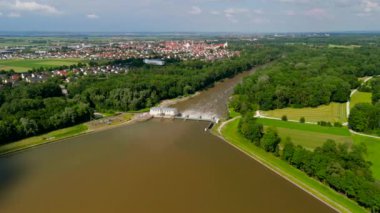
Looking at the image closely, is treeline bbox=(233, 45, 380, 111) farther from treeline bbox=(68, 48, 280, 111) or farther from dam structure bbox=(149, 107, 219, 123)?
treeline bbox=(68, 48, 280, 111)

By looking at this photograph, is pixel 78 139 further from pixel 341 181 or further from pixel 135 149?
pixel 341 181

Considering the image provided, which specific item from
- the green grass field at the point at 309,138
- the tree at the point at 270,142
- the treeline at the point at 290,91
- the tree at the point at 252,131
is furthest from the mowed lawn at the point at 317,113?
the tree at the point at 270,142

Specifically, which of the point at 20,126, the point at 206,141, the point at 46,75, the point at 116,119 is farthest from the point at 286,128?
the point at 46,75

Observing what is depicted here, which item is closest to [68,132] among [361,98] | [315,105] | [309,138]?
[309,138]

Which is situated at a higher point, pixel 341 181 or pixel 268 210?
pixel 341 181

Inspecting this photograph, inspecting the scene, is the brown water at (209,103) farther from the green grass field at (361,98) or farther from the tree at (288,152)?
the green grass field at (361,98)
